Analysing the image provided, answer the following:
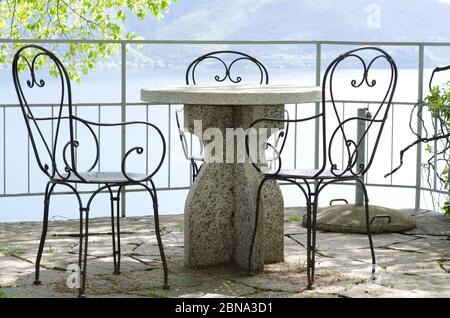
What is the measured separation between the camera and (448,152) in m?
7.23

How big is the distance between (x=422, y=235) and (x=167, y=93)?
8.18ft

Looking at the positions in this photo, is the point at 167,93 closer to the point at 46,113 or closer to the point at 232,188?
the point at 232,188

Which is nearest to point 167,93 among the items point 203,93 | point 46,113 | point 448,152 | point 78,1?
point 203,93

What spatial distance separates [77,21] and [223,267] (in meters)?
9.47

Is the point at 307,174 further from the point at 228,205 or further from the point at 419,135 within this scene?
the point at 419,135

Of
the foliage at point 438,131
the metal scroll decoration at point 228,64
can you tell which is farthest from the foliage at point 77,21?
the metal scroll decoration at point 228,64

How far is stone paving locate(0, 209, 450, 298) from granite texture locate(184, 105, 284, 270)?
0.11 metres

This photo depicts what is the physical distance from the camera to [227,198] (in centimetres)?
530

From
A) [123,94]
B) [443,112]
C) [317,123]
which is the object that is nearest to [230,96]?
[123,94]

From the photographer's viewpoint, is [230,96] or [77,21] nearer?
[230,96]

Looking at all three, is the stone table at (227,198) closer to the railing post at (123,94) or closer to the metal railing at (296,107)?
the metal railing at (296,107)

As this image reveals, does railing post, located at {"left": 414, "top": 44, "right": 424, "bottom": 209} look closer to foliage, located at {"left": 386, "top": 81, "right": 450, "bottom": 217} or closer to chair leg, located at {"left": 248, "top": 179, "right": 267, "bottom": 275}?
foliage, located at {"left": 386, "top": 81, "right": 450, "bottom": 217}

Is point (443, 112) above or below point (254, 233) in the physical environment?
above

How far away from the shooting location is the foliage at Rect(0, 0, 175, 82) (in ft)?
44.4
